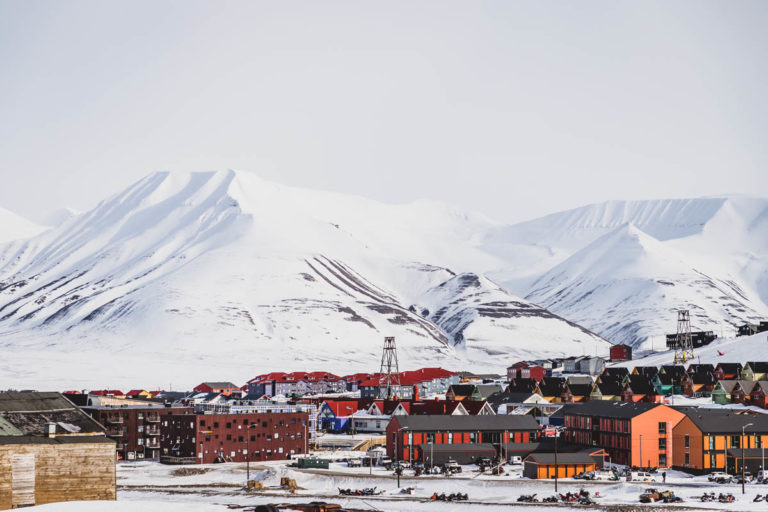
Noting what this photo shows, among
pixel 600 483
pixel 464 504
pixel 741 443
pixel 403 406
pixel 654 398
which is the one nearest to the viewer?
pixel 464 504

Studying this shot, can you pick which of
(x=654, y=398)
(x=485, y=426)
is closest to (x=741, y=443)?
(x=485, y=426)

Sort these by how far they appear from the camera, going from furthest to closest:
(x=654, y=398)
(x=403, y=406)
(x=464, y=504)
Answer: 1. (x=654, y=398)
2. (x=403, y=406)
3. (x=464, y=504)

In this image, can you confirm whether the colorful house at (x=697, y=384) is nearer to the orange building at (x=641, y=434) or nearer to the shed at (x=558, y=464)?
the orange building at (x=641, y=434)

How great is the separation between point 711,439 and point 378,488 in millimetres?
29175

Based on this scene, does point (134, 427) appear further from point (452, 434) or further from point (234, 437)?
point (452, 434)

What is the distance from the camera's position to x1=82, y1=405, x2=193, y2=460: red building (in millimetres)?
111562

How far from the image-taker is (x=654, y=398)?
139 meters

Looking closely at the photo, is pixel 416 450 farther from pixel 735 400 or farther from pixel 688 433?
pixel 735 400

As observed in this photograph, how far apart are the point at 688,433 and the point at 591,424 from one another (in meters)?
12.2

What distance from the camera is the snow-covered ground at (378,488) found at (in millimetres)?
74500

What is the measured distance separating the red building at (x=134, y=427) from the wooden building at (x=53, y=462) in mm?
51065

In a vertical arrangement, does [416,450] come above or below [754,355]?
below

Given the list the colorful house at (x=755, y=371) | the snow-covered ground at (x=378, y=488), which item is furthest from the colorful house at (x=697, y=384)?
the snow-covered ground at (x=378, y=488)

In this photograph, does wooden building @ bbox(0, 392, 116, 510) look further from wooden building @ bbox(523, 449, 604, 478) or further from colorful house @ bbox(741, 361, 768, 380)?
colorful house @ bbox(741, 361, 768, 380)
